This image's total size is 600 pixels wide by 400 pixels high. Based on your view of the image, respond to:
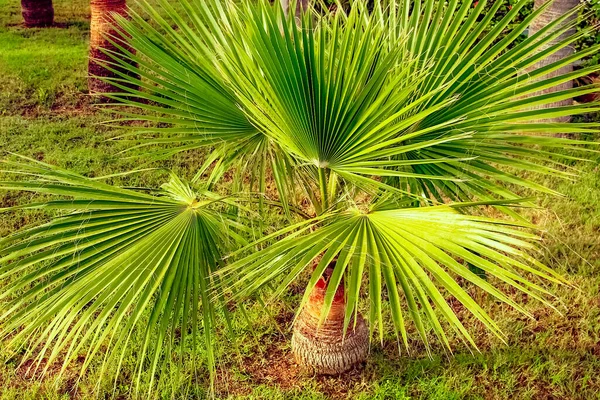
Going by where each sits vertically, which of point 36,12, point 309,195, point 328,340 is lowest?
point 328,340

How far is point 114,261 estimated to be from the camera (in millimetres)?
2020

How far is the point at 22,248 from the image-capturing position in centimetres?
208

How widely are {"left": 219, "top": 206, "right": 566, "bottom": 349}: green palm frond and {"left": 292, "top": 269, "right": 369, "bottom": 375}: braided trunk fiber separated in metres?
0.83

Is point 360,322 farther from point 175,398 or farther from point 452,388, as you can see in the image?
point 175,398

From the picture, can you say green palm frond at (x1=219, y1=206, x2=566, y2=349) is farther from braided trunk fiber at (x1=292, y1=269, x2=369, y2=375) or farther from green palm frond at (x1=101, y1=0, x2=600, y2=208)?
braided trunk fiber at (x1=292, y1=269, x2=369, y2=375)

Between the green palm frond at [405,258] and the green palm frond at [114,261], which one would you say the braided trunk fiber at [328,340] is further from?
the green palm frond at [405,258]

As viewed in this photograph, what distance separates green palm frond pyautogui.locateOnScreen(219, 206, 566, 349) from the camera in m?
1.70

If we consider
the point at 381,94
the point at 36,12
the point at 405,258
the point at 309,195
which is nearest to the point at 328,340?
the point at 309,195

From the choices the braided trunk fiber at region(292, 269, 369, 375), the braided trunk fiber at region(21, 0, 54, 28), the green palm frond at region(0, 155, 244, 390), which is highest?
the braided trunk fiber at region(21, 0, 54, 28)

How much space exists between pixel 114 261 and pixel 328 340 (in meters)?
1.20

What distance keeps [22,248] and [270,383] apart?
143 centimetres

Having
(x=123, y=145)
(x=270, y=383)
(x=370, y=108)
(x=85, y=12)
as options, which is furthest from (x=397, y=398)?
(x=85, y=12)

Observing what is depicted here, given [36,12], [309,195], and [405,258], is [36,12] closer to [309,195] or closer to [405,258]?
[309,195]

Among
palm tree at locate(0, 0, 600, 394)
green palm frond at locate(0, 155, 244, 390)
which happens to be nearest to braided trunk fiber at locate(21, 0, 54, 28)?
palm tree at locate(0, 0, 600, 394)
